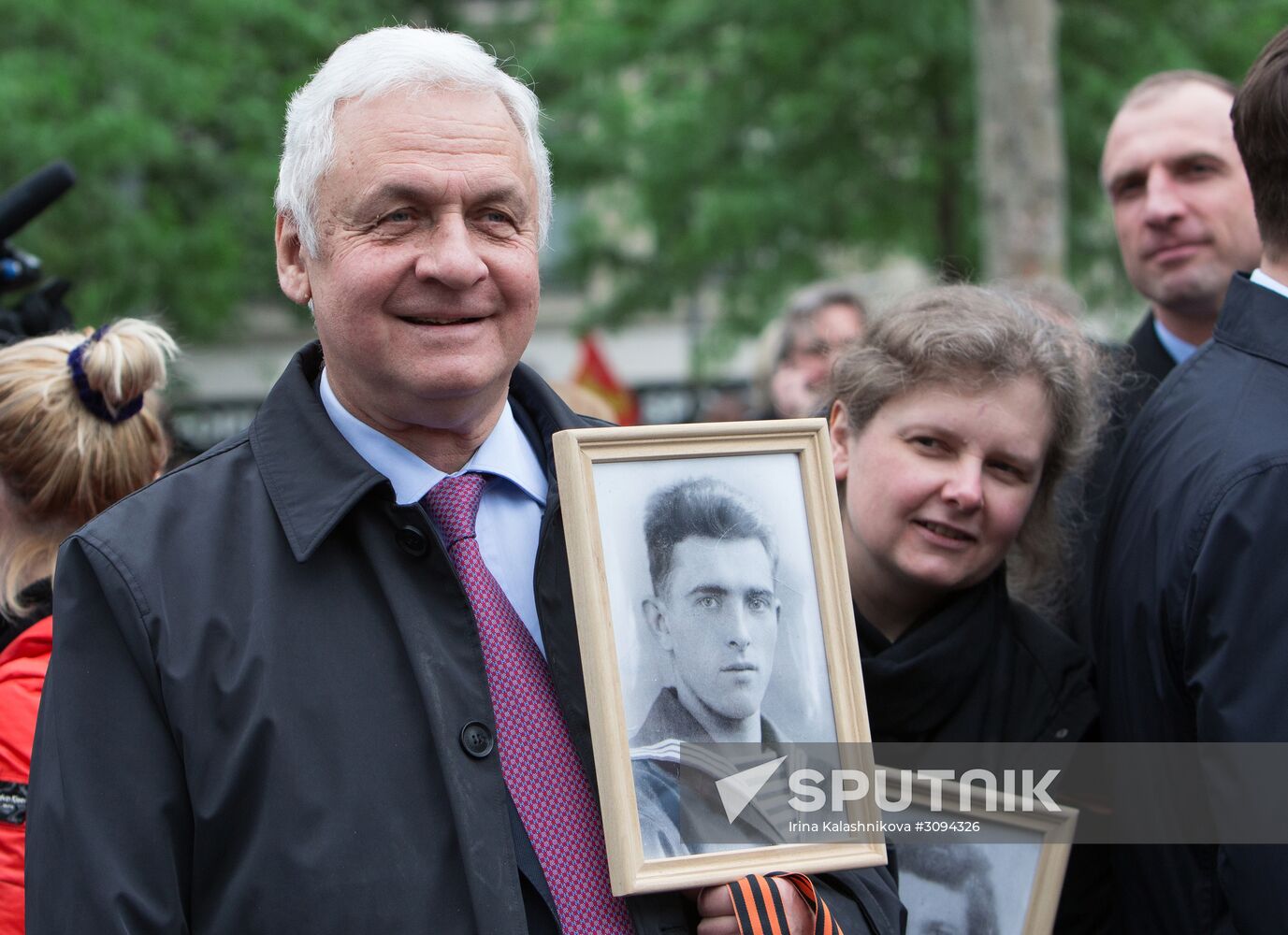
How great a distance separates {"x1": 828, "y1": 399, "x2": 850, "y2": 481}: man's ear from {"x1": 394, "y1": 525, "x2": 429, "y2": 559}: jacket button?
1.13m

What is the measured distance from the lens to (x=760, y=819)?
84.0 inches

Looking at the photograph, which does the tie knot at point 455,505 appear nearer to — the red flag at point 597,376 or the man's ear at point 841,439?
the man's ear at point 841,439

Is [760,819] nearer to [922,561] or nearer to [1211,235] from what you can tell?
[922,561]

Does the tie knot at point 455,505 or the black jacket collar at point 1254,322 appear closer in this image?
the tie knot at point 455,505

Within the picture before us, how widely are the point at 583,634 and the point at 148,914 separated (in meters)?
0.68

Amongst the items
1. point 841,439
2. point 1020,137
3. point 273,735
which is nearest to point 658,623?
point 273,735

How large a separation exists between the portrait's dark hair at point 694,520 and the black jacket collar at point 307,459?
0.19 m

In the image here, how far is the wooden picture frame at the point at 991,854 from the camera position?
263cm

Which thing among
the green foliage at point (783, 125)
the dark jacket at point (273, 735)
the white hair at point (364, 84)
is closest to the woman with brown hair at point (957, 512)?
the dark jacket at point (273, 735)

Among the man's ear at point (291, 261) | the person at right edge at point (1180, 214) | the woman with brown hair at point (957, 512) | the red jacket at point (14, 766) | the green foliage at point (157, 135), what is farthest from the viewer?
the green foliage at point (157, 135)

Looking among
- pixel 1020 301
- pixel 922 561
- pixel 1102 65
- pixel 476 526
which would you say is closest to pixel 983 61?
pixel 1102 65

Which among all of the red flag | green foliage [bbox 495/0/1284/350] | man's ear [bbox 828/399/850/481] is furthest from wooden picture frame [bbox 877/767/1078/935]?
the red flag

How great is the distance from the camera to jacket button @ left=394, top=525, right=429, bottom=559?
2.15 metres

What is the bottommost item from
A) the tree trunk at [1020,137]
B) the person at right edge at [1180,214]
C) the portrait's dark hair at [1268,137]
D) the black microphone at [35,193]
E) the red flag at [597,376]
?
the portrait's dark hair at [1268,137]
